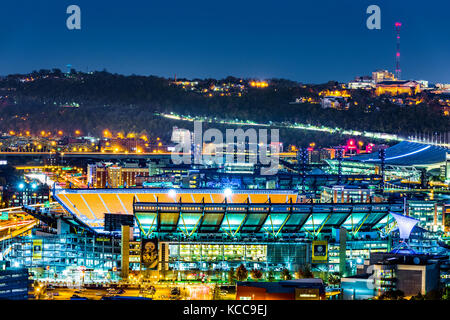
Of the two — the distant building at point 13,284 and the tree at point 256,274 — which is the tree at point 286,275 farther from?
the distant building at point 13,284

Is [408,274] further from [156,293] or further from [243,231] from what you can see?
[243,231]

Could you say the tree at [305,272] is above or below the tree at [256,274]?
above

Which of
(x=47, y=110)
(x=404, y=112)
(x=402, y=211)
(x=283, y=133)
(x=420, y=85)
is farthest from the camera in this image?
(x=420, y=85)

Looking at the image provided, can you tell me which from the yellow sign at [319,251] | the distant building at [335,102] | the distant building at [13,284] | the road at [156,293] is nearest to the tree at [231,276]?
the road at [156,293]

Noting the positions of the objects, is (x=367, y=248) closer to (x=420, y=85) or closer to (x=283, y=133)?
(x=283, y=133)

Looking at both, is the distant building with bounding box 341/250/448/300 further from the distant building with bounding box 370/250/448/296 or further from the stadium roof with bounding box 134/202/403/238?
the stadium roof with bounding box 134/202/403/238

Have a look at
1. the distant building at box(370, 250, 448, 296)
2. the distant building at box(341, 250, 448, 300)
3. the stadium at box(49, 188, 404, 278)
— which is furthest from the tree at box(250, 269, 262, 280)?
the distant building at box(370, 250, 448, 296)

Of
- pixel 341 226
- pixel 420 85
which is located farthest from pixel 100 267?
pixel 420 85
